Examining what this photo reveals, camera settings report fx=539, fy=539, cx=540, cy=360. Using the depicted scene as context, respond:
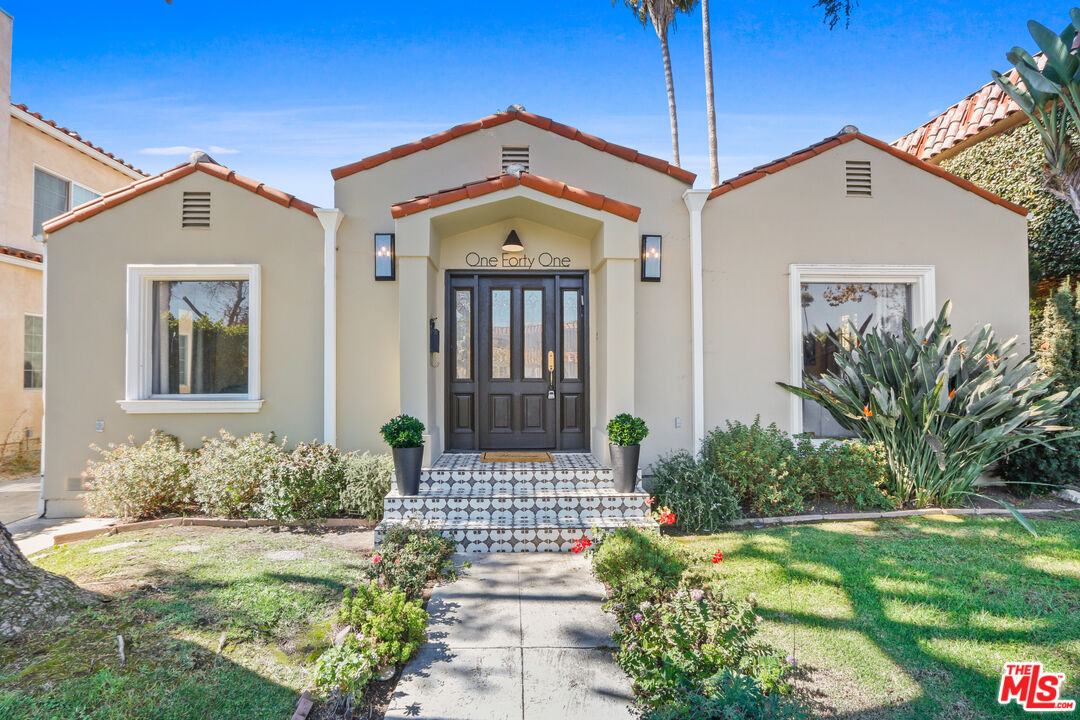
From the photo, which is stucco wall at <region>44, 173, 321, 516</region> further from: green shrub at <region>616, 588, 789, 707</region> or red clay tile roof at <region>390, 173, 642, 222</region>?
green shrub at <region>616, 588, 789, 707</region>

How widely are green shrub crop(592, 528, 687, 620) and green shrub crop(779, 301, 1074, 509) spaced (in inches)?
147

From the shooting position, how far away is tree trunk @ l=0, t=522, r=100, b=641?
3.11m

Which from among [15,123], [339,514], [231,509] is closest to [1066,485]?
[339,514]

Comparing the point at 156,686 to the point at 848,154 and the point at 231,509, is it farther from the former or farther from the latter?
the point at 848,154

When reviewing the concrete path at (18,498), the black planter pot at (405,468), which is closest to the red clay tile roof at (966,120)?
the black planter pot at (405,468)

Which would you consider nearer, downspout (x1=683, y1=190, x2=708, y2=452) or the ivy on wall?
downspout (x1=683, y1=190, x2=708, y2=452)

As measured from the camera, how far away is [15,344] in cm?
A: 990

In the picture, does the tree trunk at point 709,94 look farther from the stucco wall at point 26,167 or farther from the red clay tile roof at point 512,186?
the stucco wall at point 26,167

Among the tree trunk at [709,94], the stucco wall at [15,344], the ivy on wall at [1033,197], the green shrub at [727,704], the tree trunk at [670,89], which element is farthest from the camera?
the tree trunk at [670,89]

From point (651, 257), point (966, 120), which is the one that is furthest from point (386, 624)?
point (966, 120)

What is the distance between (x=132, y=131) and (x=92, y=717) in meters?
11.9

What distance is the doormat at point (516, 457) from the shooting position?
21.2 feet

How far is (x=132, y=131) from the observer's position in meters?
10.8

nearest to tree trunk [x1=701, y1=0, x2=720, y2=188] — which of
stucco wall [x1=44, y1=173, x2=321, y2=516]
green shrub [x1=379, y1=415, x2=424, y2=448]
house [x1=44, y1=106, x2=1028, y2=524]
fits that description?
house [x1=44, y1=106, x2=1028, y2=524]
